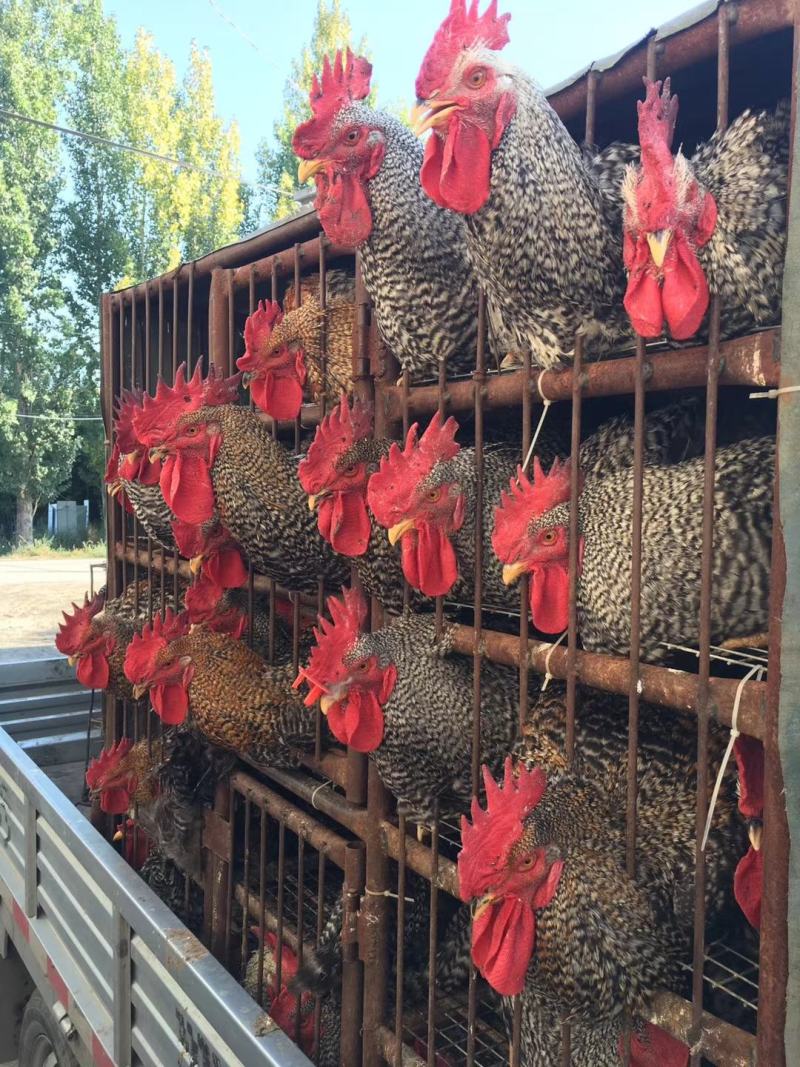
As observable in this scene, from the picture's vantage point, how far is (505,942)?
4.69ft

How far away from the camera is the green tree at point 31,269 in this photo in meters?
17.5

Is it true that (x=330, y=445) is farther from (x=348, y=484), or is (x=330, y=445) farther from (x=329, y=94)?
(x=329, y=94)

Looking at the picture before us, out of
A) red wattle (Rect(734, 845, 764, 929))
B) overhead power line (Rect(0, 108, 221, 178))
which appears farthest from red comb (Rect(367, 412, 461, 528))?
overhead power line (Rect(0, 108, 221, 178))

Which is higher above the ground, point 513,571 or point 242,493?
point 242,493

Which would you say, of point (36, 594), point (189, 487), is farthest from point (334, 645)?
point (36, 594)

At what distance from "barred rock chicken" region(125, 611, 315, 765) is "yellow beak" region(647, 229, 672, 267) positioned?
5.89ft

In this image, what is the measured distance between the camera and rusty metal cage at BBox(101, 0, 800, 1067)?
4.29ft

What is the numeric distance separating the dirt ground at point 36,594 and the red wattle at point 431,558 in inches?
242

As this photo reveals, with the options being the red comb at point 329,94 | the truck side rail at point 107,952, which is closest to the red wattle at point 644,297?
the red comb at point 329,94

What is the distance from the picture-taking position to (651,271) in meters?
1.35

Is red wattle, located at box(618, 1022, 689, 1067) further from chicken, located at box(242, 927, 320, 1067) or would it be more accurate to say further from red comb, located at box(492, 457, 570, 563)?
chicken, located at box(242, 927, 320, 1067)

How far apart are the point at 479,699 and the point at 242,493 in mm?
1086

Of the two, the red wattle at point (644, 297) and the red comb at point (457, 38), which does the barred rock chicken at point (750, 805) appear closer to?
the red wattle at point (644, 297)

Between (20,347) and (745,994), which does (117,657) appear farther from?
(20,347)
